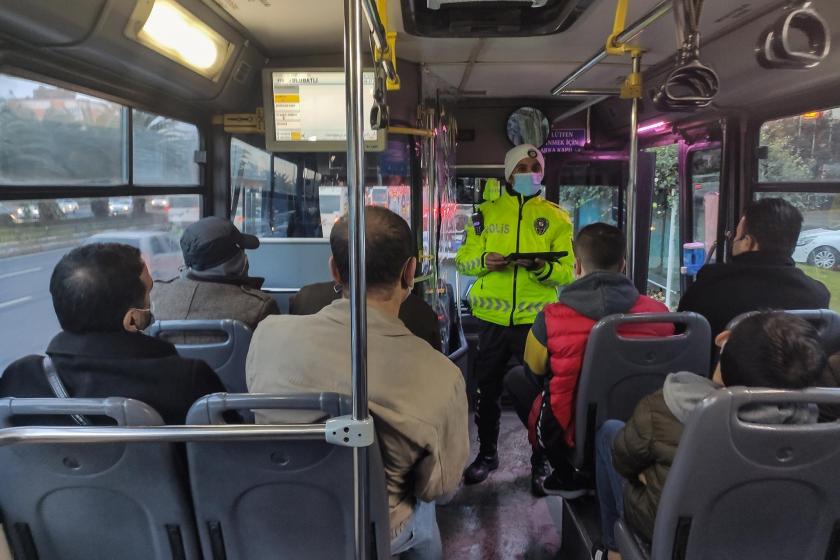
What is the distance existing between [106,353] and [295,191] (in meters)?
2.15

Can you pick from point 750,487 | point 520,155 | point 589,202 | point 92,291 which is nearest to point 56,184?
point 92,291

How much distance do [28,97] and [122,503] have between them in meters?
1.40

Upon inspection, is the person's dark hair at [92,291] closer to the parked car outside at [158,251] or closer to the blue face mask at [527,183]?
the parked car outside at [158,251]

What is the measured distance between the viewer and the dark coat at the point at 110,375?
4.61 feet

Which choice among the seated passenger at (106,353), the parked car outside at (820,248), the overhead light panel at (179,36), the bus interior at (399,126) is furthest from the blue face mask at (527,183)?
the seated passenger at (106,353)

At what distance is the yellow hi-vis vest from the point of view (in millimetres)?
2895

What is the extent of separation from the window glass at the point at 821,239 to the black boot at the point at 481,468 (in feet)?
5.58

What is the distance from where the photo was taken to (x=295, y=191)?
3486 millimetres

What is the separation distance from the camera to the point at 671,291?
16.2 feet

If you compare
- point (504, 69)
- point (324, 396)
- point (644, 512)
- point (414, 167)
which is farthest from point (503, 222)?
point (324, 396)

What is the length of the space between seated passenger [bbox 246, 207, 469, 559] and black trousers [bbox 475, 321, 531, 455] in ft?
5.16

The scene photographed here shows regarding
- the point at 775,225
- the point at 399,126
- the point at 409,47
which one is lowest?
the point at 775,225

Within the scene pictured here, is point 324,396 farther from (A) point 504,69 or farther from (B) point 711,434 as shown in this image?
(A) point 504,69

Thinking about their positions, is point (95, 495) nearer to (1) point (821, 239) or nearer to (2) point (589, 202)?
(1) point (821, 239)
